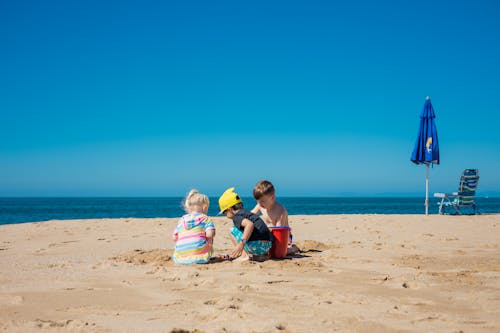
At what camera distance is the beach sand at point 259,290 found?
8.96 feet

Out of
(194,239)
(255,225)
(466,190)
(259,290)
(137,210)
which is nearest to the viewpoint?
(259,290)

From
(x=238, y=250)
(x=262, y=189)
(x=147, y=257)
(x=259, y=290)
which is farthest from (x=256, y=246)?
(x=259, y=290)

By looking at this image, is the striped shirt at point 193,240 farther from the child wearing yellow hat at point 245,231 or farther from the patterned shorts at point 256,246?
the patterned shorts at point 256,246

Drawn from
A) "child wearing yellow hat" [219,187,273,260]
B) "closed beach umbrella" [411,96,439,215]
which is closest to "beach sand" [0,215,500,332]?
"child wearing yellow hat" [219,187,273,260]

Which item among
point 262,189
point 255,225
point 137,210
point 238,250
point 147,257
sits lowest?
point 137,210

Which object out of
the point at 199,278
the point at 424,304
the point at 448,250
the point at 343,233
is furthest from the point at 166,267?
the point at 343,233

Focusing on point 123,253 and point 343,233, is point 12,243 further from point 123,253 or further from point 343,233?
point 343,233

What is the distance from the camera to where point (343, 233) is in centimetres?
906

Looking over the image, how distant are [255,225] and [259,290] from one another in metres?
1.65

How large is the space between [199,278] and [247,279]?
1.46 feet

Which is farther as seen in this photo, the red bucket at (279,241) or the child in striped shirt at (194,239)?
the red bucket at (279,241)

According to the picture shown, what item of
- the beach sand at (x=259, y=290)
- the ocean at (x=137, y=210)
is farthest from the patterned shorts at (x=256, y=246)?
the ocean at (x=137, y=210)

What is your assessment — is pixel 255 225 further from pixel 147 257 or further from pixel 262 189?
pixel 147 257

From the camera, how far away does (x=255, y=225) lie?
5.23m
